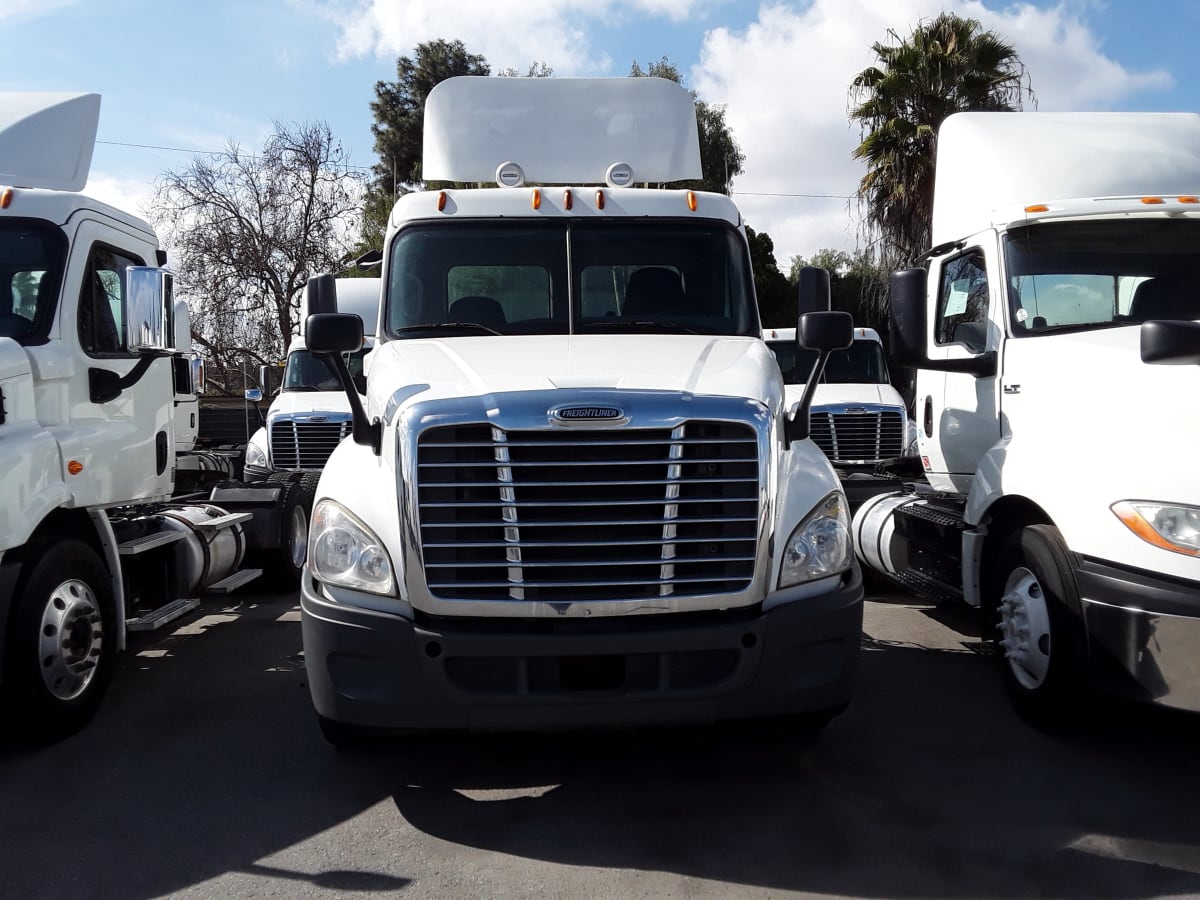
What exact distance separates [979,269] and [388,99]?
132 feet

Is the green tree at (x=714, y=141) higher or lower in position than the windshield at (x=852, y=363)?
higher

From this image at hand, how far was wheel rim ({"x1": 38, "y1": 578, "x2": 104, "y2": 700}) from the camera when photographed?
4.96 metres

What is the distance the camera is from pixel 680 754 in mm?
4781

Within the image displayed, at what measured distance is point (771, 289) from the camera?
1204 inches

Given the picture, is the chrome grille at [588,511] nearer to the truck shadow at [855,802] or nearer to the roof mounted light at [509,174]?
the truck shadow at [855,802]

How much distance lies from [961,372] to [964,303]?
2.15 ft

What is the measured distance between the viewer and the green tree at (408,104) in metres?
41.1

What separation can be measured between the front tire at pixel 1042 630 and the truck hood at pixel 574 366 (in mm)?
1441

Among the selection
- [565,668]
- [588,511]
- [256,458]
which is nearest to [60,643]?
[565,668]

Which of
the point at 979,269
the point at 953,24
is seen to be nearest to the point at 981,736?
the point at 979,269

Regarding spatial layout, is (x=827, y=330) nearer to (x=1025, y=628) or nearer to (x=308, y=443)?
(x=1025, y=628)

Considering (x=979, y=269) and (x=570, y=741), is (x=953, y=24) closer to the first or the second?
(x=979, y=269)

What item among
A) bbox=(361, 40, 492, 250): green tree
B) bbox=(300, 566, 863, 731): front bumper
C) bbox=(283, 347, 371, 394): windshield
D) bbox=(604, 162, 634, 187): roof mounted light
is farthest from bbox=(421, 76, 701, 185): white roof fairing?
bbox=(361, 40, 492, 250): green tree

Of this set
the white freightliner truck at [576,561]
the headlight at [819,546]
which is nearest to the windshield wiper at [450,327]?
the white freightliner truck at [576,561]
